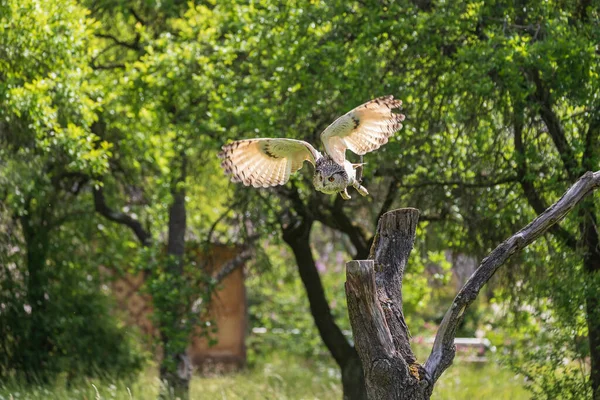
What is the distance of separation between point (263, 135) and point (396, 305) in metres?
4.06

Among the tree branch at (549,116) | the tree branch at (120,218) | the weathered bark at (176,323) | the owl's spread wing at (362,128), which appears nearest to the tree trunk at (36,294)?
the tree branch at (120,218)

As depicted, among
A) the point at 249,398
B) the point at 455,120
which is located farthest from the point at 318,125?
the point at 249,398

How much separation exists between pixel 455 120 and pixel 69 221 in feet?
22.8

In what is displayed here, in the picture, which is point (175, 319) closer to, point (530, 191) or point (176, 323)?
point (176, 323)

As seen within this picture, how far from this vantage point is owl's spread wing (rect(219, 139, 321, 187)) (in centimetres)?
775

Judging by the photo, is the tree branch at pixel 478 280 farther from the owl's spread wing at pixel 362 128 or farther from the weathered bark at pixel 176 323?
the weathered bark at pixel 176 323

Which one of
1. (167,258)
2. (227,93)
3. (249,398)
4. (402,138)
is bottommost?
(249,398)

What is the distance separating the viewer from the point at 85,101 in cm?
1141

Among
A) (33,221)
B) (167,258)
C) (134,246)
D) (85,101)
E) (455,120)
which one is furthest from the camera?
(134,246)

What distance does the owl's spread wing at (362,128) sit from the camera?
24.4ft

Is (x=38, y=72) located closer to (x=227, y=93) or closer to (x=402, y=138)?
(x=227, y=93)

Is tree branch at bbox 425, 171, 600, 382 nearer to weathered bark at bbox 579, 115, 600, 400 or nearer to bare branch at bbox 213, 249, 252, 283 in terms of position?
weathered bark at bbox 579, 115, 600, 400

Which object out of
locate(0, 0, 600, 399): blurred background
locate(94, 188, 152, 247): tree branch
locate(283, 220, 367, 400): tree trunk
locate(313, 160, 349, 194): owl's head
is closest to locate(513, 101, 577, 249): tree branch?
locate(0, 0, 600, 399): blurred background

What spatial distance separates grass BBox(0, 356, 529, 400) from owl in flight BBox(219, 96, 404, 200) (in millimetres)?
2988
